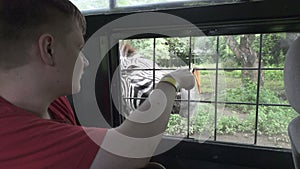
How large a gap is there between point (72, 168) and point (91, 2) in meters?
1.13

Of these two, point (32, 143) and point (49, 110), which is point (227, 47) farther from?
point (32, 143)

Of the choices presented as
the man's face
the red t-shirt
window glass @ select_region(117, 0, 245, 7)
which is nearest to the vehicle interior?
window glass @ select_region(117, 0, 245, 7)

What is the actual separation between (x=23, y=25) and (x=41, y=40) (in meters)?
0.05

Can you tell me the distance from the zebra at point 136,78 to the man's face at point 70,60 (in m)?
0.81

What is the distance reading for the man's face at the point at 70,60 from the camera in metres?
0.72

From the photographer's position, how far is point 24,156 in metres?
0.63

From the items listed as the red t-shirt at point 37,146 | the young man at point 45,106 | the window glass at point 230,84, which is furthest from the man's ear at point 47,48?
the window glass at point 230,84

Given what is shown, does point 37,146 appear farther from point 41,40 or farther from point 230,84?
point 230,84

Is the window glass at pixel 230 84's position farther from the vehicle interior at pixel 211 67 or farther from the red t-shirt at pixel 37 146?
the red t-shirt at pixel 37 146

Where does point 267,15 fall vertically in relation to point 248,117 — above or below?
above

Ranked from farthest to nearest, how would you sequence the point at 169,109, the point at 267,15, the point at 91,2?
the point at 91,2 → the point at 267,15 → the point at 169,109

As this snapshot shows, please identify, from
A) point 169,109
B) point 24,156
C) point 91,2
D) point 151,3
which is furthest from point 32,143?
point 91,2

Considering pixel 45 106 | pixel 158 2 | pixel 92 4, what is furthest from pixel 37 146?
pixel 92 4

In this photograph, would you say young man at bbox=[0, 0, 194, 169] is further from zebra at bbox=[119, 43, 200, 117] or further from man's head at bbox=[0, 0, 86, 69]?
zebra at bbox=[119, 43, 200, 117]
